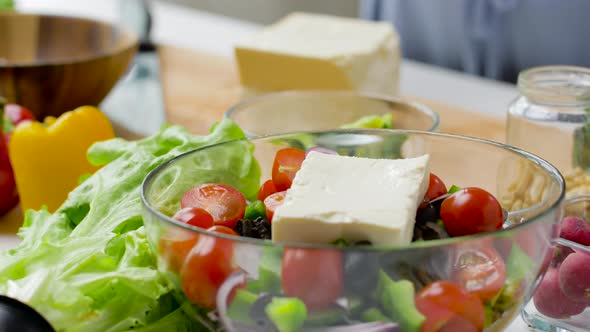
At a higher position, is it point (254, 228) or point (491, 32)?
point (254, 228)

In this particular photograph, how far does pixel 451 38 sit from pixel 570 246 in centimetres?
209

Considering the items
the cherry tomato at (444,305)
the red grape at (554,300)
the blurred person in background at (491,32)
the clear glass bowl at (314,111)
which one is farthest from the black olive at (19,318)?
the blurred person in background at (491,32)

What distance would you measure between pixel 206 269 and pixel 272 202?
0.43 feet

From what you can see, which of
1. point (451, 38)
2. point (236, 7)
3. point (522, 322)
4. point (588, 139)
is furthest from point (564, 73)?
point (236, 7)

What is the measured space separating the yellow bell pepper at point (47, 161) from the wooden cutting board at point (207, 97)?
0.39 metres

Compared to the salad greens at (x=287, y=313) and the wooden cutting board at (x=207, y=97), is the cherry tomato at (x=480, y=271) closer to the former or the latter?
the salad greens at (x=287, y=313)

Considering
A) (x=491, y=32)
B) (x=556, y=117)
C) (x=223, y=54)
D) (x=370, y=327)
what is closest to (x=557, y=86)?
(x=556, y=117)

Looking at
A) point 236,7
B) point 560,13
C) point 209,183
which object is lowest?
point 236,7

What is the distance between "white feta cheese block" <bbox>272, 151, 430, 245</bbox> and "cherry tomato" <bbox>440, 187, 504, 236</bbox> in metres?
0.03

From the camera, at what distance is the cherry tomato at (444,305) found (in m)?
0.58

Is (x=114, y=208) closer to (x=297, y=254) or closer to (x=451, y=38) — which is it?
(x=297, y=254)

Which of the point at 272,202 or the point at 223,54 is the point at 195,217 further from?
the point at 223,54

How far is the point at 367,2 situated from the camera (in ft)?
9.70

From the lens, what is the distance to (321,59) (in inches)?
62.2
